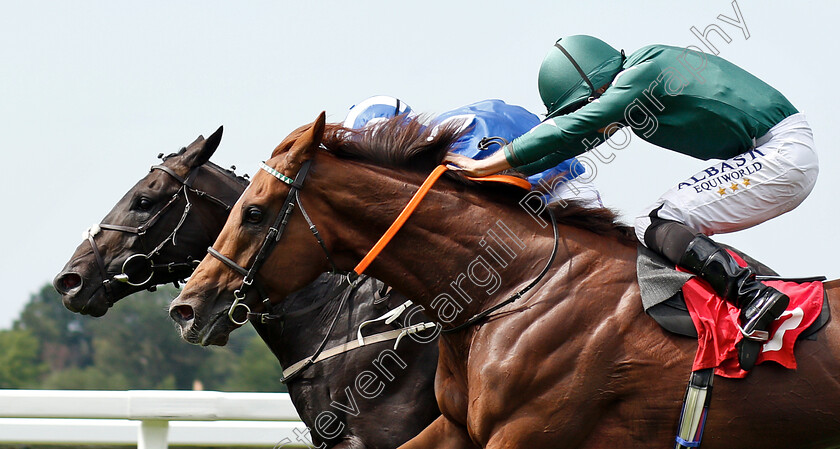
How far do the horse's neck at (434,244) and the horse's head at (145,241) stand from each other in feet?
5.75

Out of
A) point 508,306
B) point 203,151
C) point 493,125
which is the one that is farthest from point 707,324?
point 203,151

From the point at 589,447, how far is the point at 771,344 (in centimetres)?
67

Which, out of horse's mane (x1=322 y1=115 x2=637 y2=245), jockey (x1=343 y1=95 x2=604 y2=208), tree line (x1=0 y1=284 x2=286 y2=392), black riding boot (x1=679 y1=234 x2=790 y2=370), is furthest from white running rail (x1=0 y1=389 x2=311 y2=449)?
tree line (x1=0 y1=284 x2=286 y2=392)

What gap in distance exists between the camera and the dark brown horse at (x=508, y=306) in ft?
10.4

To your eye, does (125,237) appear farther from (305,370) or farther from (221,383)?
(221,383)

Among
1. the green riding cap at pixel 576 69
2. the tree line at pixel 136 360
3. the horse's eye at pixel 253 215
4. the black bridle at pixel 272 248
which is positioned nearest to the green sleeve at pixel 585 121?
the green riding cap at pixel 576 69

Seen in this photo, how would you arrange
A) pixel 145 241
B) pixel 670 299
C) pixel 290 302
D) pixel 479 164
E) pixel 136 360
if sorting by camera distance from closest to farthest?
pixel 670 299 < pixel 479 164 < pixel 290 302 < pixel 145 241 < pixel 136 360

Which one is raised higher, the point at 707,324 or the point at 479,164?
the point at 479,164

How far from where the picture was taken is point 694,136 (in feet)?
11.3

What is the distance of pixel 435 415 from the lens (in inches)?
170

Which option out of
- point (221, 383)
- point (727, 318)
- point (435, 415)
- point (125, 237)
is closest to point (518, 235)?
point (727, 318)

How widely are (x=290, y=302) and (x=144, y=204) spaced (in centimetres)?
95

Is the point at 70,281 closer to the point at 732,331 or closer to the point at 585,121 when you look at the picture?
the point at 585,121

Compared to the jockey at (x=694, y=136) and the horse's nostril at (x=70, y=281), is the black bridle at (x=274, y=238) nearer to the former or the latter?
the jockey at (x=694, y=136)
